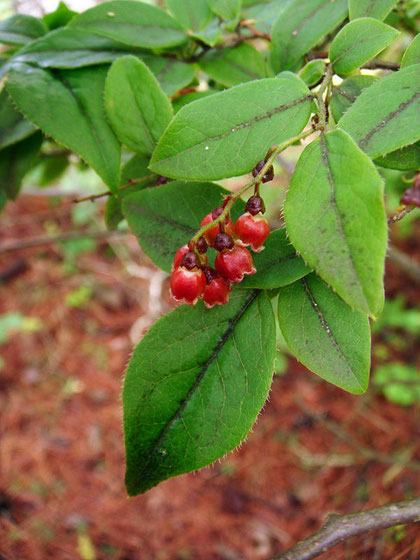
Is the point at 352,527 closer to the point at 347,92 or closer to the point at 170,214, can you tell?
the point at 170,214

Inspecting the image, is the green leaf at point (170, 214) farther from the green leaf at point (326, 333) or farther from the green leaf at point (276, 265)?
the green leaf at point (326, 333)

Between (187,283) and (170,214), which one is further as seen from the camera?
(170,214)

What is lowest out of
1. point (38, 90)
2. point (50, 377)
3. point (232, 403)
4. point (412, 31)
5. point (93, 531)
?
point (93, 531)

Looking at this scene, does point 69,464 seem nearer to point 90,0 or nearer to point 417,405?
point 417,405

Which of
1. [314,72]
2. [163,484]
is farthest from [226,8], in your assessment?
[163,484]

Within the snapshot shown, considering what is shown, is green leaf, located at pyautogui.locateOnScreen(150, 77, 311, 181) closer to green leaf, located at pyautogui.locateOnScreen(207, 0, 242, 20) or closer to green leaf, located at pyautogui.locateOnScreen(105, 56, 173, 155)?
green leaf, located at pyautogui.locateOnScreen(105, 56, 173, 155)

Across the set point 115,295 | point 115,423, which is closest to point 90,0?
point 115,295

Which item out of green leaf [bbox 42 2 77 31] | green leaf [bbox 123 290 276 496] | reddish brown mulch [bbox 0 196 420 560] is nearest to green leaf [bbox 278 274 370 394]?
green leaf [bbox 123 290 276 496]
